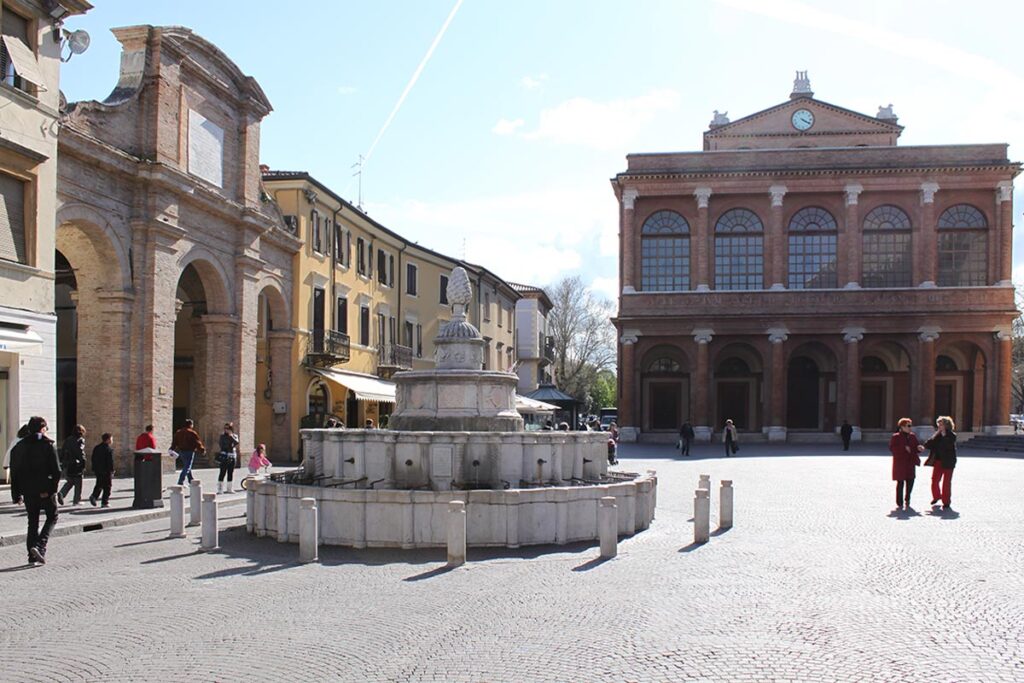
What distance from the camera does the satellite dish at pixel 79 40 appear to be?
62.9 feet

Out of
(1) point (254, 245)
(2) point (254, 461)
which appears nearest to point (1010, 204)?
(1) point (254, 245)

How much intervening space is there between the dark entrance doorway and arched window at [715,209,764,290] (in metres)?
4.98

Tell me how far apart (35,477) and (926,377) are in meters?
42.9

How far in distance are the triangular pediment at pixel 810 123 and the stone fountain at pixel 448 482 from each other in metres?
41.8

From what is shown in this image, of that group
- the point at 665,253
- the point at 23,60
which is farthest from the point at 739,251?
the point at 23,60

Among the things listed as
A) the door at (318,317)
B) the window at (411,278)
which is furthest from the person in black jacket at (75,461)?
the window at (411,278)

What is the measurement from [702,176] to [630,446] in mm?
13945

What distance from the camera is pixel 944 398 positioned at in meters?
48.2

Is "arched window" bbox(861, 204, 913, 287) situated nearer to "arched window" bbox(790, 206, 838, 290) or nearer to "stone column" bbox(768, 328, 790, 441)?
"arched window" bbox(790, 206, 838, 290)

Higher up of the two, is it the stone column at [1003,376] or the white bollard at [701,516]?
the stone column at [1003,376]

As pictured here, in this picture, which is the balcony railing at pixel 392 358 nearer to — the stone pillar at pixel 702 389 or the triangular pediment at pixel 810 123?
the stone pillar at pixel 702 389

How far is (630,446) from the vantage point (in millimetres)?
44406

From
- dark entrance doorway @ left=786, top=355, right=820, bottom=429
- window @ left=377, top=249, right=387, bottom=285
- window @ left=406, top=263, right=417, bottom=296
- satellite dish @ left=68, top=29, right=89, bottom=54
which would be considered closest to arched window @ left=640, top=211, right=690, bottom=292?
dark entrance doorway @ left=786, top=355, right=820, bottom=429

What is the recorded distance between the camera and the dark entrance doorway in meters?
48.4
